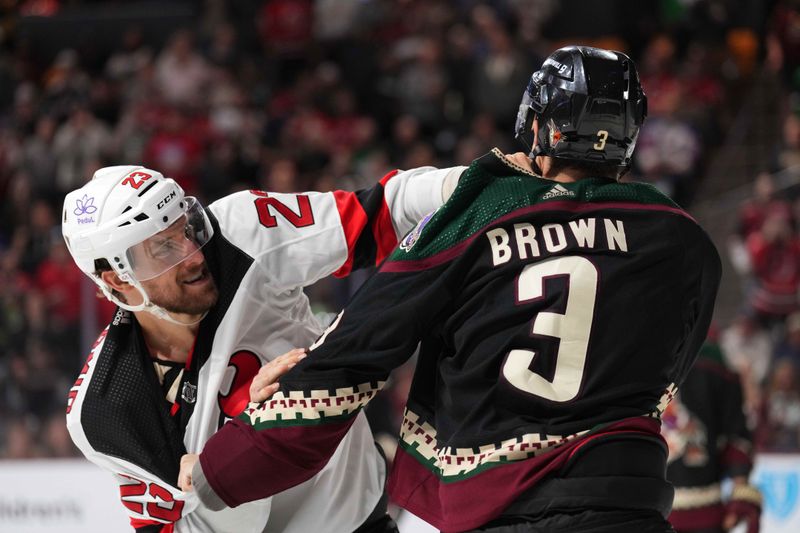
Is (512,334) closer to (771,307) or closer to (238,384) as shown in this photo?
(238,384)

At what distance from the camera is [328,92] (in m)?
9.54

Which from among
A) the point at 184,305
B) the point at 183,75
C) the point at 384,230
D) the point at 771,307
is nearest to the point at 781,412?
the point at 771,307

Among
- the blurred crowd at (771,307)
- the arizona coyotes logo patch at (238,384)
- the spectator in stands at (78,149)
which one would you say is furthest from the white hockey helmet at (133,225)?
the spectator in stands at (78,149)

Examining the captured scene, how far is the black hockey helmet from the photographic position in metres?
1.93

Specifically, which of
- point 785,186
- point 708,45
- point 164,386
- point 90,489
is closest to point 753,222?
point 785,186

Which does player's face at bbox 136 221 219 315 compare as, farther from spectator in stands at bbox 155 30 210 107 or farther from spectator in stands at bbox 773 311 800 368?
spectator in stands at bbox 155 30 210 107

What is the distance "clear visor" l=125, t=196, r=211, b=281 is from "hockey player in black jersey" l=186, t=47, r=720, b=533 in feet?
1.94

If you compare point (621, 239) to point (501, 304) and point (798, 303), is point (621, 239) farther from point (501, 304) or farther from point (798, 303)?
point (798, 303)

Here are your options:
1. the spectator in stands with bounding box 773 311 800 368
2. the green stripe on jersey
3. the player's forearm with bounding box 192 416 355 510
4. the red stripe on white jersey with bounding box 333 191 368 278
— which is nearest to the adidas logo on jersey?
the green stripe on jersey

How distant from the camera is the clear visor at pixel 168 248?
2.47m

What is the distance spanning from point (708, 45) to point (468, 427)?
318 inches

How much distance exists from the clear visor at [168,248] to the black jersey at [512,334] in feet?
2.01

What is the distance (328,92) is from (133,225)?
23.8ft

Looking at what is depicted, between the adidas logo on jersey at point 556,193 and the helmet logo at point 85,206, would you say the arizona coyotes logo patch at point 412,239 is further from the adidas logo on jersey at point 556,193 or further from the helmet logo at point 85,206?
the helmet logo at point 85,206
